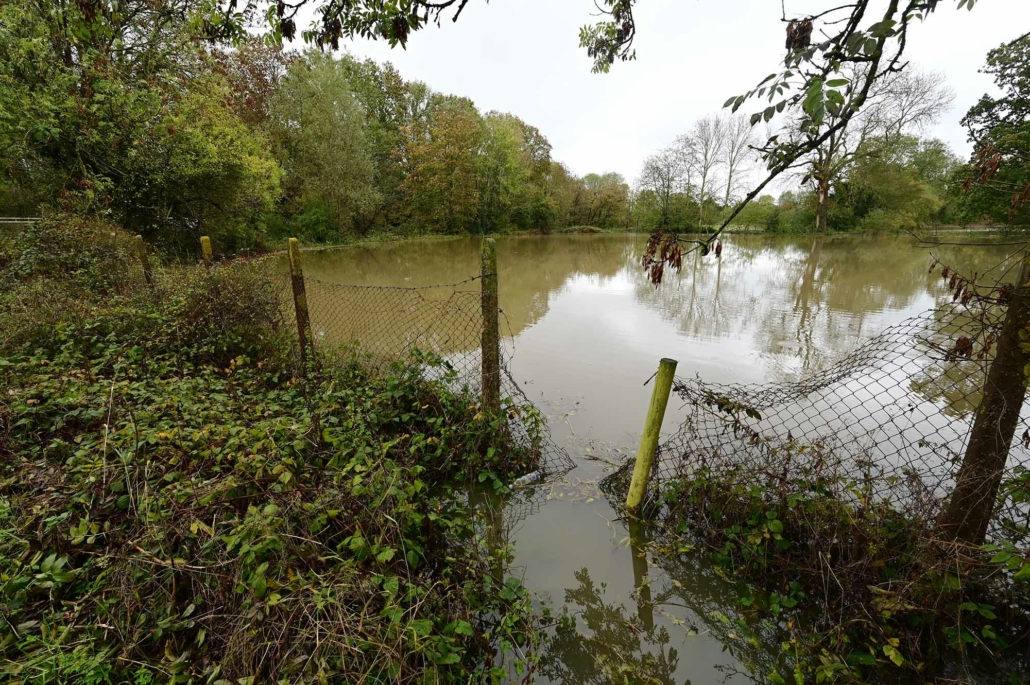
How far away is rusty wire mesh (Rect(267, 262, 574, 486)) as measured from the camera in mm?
3510

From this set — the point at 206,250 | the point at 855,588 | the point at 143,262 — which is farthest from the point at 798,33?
the point at 143,262

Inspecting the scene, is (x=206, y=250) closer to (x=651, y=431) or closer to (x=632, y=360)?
(x=651, y=431)

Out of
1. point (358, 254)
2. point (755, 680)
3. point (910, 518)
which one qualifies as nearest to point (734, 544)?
point (755, 680)

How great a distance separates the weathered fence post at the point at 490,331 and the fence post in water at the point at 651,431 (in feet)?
3.75

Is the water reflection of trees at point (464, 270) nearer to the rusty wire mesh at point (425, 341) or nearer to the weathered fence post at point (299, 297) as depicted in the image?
the rusty wire mesh at point (425, 341)

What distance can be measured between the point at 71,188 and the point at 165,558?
12.0 metres

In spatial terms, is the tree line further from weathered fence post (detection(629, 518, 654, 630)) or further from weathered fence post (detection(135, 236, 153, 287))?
weathered fence post (detection(629, 518, 654, 630))

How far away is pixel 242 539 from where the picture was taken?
1.70 meters

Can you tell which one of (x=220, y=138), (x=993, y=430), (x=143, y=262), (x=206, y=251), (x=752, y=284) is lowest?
(x=752, y=284)

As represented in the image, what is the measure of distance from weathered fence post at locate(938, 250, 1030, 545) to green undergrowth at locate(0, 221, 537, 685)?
2016 millimetres

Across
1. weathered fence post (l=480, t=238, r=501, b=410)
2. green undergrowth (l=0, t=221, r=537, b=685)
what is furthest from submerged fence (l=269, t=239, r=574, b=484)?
green undergrowth (l=0, t=221, r=537, b=685)

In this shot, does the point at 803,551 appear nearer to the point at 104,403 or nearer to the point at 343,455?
the point at 343,455

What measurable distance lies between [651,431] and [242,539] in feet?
7.28

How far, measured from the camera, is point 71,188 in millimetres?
9320
